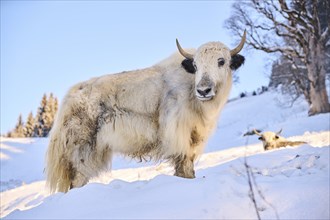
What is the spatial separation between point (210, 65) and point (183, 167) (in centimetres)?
141

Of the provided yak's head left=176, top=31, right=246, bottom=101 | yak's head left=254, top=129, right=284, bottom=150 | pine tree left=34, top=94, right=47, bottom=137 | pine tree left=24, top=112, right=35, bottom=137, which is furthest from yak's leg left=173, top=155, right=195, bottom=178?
pine tree left=24, top=112, right=35, bottom=137

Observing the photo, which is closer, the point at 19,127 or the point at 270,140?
the point at 270,140

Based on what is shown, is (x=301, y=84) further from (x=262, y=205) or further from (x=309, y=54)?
(x=262, y=205)

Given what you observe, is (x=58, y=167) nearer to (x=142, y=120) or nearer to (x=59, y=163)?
(x=59, y=163)

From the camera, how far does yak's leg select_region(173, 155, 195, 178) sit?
16.6ft

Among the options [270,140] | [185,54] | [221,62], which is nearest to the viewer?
[221,62]

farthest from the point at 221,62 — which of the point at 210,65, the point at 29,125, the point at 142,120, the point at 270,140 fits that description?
the point at 29,125

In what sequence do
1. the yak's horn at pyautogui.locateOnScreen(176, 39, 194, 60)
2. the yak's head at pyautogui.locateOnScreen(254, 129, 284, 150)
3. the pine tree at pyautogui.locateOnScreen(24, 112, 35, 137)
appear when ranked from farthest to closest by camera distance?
the pine tree at pyautogui.locateOnScreen(24, 112, 35, 137) → the yak's head at pyautogui.locateOnScreen(254, 129, 284, 150) → the yak's horn at pyautogui.locateOnScreen(176, 39, 194, 60)

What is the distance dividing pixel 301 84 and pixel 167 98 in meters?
16.2

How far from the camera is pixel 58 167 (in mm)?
5180

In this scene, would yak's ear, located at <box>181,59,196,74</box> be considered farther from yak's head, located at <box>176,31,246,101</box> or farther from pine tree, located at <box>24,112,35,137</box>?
pine tree, located at <box>24,112,35,137</box>

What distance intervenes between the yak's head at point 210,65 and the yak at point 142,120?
0.5 inches

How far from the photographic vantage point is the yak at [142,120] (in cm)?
506

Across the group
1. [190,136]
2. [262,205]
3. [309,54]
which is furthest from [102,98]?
[309,54]
